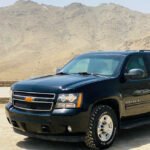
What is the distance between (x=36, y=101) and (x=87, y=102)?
85cm

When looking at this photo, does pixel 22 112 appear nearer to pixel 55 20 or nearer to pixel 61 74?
pixel 61 74

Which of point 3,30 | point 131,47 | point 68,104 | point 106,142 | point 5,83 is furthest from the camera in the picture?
point 3,30

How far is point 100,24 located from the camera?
113188 millimetres

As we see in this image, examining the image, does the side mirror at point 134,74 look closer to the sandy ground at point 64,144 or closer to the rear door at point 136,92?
the rear door at point 136,92

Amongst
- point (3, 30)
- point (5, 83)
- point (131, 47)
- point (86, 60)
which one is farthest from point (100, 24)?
point (86, 60)

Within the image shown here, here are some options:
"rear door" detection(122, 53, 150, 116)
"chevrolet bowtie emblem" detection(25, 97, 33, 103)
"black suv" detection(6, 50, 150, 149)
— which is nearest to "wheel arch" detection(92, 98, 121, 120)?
"black suv" detection(6, 50, 150, 149)

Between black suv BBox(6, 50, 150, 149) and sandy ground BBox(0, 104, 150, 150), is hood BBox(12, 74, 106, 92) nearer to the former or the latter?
black suv BBox(6, 50, 150, 149)

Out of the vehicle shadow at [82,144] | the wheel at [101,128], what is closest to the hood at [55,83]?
the wheel at [101,128]

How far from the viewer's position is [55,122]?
22.8 ft

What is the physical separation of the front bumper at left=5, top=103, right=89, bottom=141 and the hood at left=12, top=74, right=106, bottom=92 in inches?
16.0

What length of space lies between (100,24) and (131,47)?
41.1 meters

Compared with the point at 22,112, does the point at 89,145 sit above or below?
below

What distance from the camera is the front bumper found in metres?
6.95

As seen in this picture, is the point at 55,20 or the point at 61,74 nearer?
the point at 61,74
